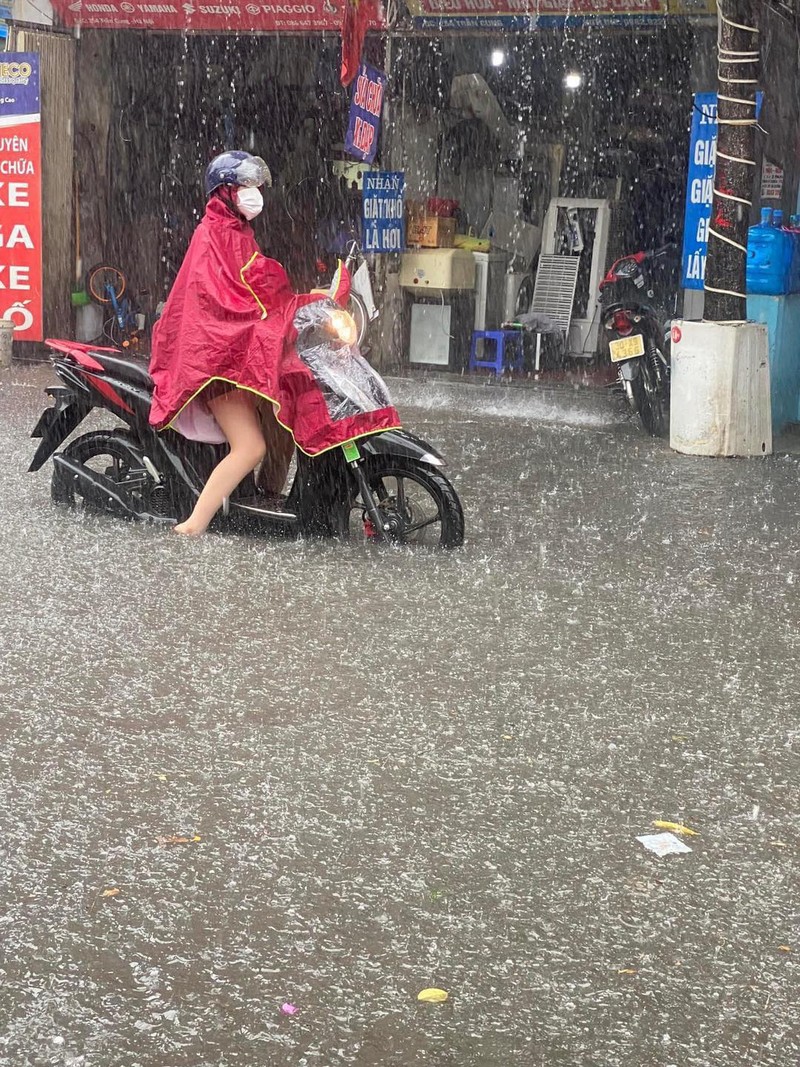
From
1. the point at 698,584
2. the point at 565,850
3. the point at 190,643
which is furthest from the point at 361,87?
the point at 565,850

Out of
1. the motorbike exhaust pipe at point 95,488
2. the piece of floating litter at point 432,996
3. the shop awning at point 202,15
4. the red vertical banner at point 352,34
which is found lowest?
the piece of floating litter at point 432,996

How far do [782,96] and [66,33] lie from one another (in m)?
7.16

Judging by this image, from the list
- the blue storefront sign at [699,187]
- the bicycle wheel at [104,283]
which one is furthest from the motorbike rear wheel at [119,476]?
the bicycle wheel at [104,283]

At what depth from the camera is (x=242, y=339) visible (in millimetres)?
7203

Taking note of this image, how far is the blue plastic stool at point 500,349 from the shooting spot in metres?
15.2

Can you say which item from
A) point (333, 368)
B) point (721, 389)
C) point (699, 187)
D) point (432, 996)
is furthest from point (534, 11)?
point (432, 996)

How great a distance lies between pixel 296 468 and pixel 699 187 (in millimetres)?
6235

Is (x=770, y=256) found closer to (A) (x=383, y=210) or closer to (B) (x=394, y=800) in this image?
(A) (x=383, y=210)

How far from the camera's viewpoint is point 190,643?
5793 mm

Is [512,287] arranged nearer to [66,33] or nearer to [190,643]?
[66,33]

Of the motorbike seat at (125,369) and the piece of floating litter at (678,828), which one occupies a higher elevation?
the motorbike seat at (125,369)

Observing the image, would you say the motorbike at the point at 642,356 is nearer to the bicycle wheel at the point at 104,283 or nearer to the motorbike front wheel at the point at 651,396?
the motorbike front wheel at the point at 651,396

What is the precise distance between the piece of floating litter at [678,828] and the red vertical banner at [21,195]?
1183 centimetres

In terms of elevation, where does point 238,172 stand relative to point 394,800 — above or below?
above
